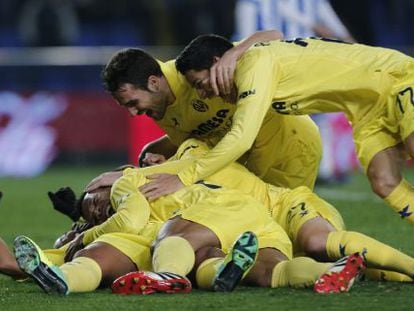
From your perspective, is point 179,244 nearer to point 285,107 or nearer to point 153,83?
point 285,107

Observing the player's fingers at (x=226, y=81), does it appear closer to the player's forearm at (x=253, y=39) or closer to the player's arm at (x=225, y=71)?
the player's arm at (x=225, y=71)

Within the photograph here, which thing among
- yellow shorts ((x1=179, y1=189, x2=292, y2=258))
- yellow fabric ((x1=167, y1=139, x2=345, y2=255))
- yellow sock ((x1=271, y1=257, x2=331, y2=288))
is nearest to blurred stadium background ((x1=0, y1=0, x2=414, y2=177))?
yellow fabric ((x1=167, y1=139, x2=345, y2=255))

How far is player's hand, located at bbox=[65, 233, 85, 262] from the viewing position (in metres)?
6.27

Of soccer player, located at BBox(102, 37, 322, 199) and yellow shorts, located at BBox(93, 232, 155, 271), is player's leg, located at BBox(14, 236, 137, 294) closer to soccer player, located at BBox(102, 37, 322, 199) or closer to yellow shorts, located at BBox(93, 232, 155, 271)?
yellow shorts, located at BBox(93, 232, 155, 271)

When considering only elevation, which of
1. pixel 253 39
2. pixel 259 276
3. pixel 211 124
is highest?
pixel 253 39

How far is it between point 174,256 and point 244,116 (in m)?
0.96

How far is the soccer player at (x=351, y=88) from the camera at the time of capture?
6418 mm

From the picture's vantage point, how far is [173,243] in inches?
224

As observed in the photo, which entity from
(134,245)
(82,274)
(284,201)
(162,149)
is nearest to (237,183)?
(284,201)

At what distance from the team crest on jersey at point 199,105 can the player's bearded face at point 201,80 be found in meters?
0.50

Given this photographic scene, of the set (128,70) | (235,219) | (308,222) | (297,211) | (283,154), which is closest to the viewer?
(235,219)

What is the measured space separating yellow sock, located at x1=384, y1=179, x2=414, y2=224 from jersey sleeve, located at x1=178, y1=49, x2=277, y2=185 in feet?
2.55

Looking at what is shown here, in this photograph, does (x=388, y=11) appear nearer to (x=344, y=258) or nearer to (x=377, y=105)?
(x=377, y=105)

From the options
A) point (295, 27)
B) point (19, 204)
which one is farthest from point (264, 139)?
point (295, 27)
